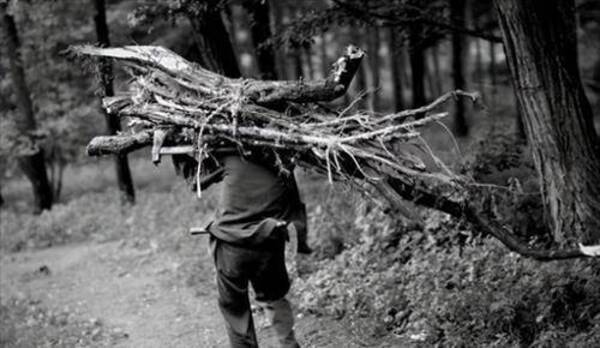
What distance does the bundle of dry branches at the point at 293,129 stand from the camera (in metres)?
4.95

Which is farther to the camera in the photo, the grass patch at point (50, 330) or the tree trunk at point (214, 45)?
the tree trunk at point (214, 45)

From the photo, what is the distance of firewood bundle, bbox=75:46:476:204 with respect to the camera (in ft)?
16.2

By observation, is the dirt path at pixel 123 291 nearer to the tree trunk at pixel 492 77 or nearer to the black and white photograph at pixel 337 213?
the black and white photograph at pixel 337 213

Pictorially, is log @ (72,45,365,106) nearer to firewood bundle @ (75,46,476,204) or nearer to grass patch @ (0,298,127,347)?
firewood bundle @ (75,46,476,204)

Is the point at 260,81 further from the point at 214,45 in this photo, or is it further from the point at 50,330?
the point at 214,45

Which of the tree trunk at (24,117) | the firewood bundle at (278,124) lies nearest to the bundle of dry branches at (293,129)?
the firewood bundle at (278,124)

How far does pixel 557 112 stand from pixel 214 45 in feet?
17.6

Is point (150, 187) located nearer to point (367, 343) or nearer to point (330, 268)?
point (330, 268)

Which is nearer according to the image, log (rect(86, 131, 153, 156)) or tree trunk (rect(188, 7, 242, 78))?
log (rect(86, 131, 153, 156))

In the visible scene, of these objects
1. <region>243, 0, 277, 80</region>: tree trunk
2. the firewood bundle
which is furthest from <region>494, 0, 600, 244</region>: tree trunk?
<region>243, 0, 277, 80</region>: tree trunk

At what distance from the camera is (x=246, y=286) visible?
555 centimetres

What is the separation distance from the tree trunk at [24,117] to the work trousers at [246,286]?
15.3 m

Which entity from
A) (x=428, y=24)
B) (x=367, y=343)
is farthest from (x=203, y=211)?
(x=367, y=343)

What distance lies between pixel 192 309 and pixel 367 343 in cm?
296
